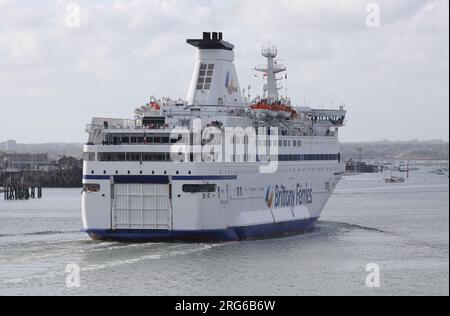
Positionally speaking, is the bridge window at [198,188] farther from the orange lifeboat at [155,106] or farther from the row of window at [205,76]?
the row of window at [205,76]

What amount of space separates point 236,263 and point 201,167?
529 cm

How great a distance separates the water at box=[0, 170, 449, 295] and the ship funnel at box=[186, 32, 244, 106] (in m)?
7.53

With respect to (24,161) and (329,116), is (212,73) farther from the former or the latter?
(24,161)

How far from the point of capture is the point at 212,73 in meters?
48.4

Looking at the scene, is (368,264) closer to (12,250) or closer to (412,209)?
(12,250)

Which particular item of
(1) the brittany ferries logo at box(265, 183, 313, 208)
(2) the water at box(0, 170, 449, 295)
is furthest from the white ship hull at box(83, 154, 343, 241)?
(1) the brittany ferries logo at box(265, 183, 313, 208)

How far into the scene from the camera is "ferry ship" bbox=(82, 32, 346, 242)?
41.8 meters

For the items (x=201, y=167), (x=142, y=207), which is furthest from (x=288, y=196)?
(x=142, y=207)

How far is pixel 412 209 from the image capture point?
235 ft

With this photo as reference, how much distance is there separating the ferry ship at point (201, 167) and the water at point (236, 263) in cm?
99

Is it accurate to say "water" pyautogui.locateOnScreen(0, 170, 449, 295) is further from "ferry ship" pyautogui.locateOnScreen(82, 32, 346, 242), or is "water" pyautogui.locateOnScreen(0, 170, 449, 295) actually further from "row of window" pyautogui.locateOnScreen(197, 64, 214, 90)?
"row of window" pyautogui.locateOnScreen(197, 64, 214, 90)
